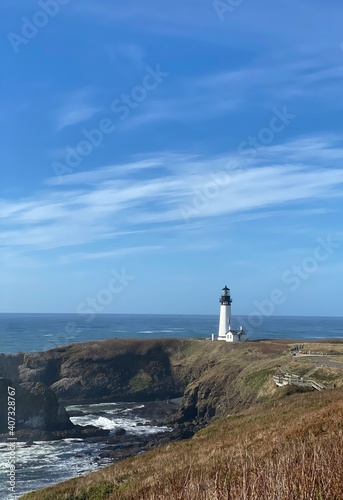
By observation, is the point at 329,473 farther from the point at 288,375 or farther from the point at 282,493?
the point at 288,375

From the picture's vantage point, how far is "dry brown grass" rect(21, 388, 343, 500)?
7.96 meters

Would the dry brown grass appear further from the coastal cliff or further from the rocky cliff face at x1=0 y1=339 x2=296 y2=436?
the rocky cliff face at x1=0 y1=339 x2=296 y2=436

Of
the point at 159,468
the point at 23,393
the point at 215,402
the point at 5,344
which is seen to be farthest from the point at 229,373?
the point at 5,344

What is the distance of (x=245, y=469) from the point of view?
8.41 meters

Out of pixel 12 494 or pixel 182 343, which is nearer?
pixel 12 494

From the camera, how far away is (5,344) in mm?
141000

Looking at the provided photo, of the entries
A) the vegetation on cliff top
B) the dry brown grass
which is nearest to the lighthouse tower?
A: the vegetation on cliff top

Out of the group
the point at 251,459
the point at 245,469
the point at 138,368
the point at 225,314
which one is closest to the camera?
the point at 245,469

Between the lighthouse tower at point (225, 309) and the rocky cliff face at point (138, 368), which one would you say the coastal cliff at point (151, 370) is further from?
the lighthouse tower at point (225, 309)

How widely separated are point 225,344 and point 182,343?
11.1m

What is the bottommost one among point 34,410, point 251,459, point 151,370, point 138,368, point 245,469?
point 34,410

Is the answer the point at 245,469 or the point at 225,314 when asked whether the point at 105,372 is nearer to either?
the point at 225,314

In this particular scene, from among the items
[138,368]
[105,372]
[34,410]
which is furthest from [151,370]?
[34,410]

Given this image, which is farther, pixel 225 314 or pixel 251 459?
pixel 225 314
